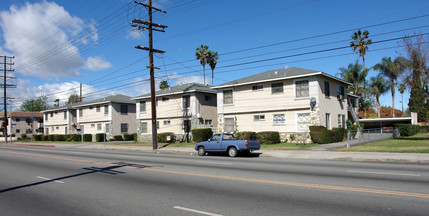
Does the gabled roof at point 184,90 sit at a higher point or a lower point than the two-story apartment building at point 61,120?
higher

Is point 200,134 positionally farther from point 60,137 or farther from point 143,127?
point 60,137

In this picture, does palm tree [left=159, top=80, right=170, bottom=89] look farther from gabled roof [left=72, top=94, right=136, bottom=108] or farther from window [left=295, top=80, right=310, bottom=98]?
window [left=295, top=80, right=310, bottom=98]

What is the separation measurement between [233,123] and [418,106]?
37.4 meters

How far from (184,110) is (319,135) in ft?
54.6

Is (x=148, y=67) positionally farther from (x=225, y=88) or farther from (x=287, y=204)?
(x=287, y=204)

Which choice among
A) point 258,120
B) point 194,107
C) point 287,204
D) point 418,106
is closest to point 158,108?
point 194,107

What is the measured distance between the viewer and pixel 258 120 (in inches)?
1162

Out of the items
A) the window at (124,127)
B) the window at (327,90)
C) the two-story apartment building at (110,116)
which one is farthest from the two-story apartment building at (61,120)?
the window at (327,90)

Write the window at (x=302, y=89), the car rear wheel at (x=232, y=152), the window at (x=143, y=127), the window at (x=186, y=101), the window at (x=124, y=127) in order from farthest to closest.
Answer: the window at (x=124, y=127)
the window at (x=143, y=127)
the window at (x=186, y=101)
the window at (x=302, y=89)
the car rear wheel at (x=232, y=152)

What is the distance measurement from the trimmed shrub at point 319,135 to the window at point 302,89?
10.4ft

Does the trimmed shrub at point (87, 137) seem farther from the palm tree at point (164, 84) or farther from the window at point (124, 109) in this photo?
the palm tree at point (164, 84)

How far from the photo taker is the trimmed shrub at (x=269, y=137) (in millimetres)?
26812

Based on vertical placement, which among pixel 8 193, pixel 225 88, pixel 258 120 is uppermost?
pixel 225 88

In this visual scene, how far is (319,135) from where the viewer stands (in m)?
24.8
